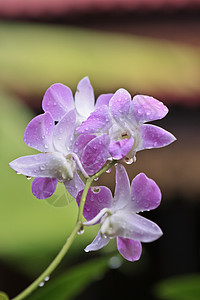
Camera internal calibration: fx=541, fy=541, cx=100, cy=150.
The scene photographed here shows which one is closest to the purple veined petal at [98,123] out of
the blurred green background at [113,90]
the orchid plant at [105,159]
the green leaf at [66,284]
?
the orchid plant at [105,159]

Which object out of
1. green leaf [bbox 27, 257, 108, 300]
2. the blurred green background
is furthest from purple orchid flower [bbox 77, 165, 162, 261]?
the blurred green background

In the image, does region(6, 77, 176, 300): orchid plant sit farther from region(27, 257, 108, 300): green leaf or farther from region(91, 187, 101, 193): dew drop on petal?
region(27, 257, 108, 300): green leaf

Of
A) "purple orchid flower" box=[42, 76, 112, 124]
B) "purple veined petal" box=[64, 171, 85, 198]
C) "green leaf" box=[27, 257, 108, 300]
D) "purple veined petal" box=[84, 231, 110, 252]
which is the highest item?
"purple orchid flower" box=[42, 76, 112, 124]

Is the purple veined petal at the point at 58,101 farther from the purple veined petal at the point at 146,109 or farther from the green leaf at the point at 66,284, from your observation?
the green leaf at the point at 66,284

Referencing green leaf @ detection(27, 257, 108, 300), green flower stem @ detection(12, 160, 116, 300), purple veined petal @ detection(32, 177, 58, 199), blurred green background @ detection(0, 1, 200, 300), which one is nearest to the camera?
green flower stem @ detection(12, 160, 116, 300)

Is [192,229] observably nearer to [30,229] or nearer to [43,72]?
[43,72]

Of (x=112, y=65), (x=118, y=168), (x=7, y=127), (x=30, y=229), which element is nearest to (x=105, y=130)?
(x=118, y=168)
